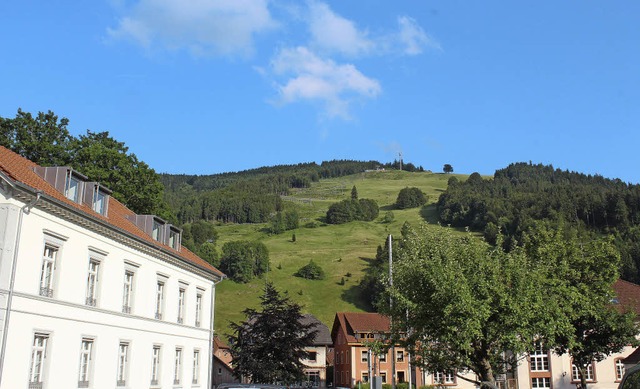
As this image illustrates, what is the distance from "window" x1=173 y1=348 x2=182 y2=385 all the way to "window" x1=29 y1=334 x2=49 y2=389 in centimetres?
1251

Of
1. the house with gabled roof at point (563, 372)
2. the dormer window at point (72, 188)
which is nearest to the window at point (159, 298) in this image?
the dormer window at point (72, 188)

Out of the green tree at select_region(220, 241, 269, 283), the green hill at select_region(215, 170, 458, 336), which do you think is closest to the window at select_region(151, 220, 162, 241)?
the green hill at select_region(215, 170, 458, 336)

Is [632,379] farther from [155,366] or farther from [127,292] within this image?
[155,366]

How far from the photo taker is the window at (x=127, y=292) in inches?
1195

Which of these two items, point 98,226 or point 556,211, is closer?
point 98,226

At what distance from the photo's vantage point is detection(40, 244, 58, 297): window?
23.9 meters

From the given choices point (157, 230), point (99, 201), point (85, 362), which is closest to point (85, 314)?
point (85, 362)

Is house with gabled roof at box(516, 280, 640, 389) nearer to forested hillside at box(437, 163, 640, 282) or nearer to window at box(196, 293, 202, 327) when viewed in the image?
window at box(196, 293, 202, 327)

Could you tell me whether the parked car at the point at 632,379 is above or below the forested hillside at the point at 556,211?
below

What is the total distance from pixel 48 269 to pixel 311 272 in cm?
11640

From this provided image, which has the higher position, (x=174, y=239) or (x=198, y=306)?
(x=174, y=239)

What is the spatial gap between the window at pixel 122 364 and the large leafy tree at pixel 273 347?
19.7m

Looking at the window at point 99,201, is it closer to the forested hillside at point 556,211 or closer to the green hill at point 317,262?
the green hill at point 317,262

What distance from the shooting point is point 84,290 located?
26641 millimetres
